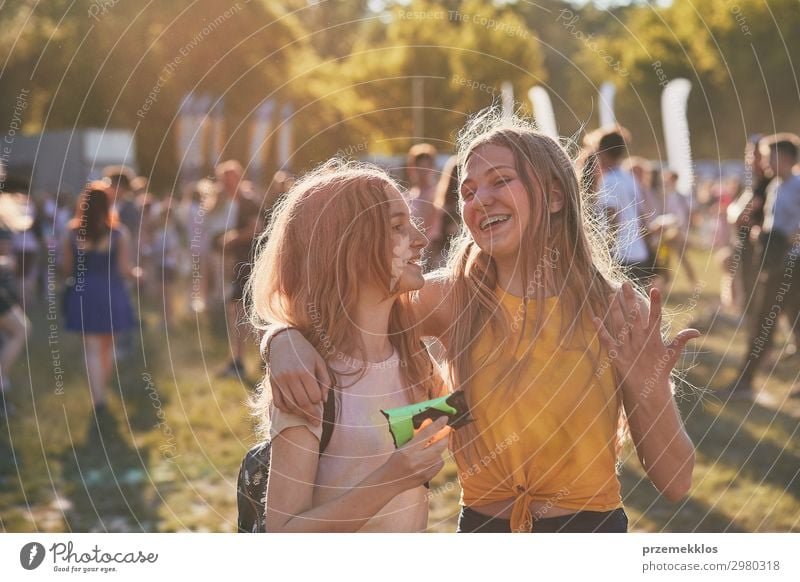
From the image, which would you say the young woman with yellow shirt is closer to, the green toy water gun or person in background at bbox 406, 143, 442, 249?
the green toy water gun

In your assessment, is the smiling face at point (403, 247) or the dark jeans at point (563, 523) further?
the dark jeans at point (563, 523)

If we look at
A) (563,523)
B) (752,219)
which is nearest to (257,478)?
(563,523)

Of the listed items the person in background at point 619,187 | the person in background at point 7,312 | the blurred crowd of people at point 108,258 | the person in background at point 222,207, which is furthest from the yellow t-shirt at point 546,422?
the person in background at point 222,207

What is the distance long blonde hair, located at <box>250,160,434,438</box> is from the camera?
10.8 ft

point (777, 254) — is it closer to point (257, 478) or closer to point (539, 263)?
point (539, 263)

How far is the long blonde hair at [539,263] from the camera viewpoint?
138 inches

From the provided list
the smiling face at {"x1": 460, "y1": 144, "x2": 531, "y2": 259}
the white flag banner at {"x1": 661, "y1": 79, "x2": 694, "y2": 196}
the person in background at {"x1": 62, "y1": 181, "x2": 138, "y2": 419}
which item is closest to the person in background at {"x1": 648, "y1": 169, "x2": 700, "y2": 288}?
the white flag banner at {"x1": 661, "y1": 79, "x2": 694, "y2": 196}

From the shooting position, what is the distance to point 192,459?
898cm

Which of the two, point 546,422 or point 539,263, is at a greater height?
point 539,263

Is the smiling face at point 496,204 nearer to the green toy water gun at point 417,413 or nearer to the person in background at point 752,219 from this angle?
the green toy water gun at point 417,413

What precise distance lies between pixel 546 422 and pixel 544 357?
0.21 metres

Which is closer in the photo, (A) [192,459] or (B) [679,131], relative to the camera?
(A) [192,459]

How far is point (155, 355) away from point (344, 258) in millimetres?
12545
